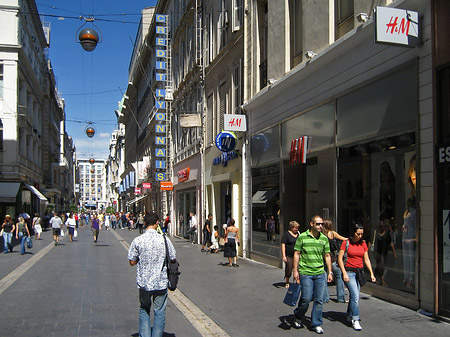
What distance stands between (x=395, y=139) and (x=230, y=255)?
7.84 metres

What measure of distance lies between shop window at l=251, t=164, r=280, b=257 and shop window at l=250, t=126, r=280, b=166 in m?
0.31

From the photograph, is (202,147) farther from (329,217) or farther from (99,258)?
(329,217)

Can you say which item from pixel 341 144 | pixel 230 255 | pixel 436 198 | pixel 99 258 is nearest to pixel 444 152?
pixel 436 198

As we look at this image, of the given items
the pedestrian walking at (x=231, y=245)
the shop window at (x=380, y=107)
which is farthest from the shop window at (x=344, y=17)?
the pedestrian walking at (x=231, y=245)

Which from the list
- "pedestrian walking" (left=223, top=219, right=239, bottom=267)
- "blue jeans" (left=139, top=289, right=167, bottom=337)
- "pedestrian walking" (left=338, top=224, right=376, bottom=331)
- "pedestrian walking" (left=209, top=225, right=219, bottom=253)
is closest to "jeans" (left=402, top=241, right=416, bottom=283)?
"pedestrian walking" (left=338, top=224, right=376, bottom=331)

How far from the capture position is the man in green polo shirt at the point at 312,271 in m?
7.22

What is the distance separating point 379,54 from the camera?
9859 millimetres

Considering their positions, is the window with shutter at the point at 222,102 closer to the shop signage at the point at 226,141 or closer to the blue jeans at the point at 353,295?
the shop signage at the point at 226,141

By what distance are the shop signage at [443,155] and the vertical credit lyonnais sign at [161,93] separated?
29.5m

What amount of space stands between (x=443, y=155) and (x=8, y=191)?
113 feet

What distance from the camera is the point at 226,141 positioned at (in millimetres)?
19625

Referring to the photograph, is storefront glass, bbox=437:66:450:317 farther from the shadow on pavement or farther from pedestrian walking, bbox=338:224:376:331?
the shadow on pavement

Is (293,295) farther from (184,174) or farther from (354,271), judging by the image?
(184,174)

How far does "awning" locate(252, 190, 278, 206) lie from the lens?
632 inches
